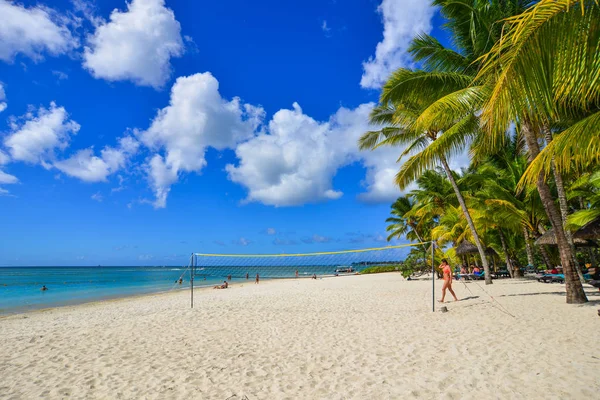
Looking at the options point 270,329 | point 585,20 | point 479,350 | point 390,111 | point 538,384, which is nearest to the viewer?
point 585,20

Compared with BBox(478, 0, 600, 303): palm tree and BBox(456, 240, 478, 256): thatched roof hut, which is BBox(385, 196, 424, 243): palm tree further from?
BBox(478, 0, 600, 303): palm tree

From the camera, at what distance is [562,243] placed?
748cm

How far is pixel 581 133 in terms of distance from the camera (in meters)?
3.35

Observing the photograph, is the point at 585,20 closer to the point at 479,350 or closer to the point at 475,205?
the point at 479,350

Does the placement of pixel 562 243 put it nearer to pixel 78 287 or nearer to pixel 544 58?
pixel 544 58

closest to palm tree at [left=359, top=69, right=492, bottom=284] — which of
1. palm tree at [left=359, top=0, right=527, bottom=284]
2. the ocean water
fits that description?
palm tree at [left=359, top=0, right=527, bottom=284]

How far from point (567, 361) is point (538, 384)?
103cm

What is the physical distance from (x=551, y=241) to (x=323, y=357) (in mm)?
10294

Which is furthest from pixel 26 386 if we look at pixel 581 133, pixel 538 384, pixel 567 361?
pixel 581 133

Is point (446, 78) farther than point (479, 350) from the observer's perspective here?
Yes

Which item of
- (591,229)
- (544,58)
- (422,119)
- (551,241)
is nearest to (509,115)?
(544,58)

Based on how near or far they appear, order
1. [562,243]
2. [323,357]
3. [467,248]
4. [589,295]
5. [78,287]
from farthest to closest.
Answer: [78,287]
[467,248]
[589,295]
[562,243]
[323,357]

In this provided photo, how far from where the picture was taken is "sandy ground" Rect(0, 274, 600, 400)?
3.59 m

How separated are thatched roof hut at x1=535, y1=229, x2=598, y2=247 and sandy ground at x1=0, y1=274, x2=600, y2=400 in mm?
3675
